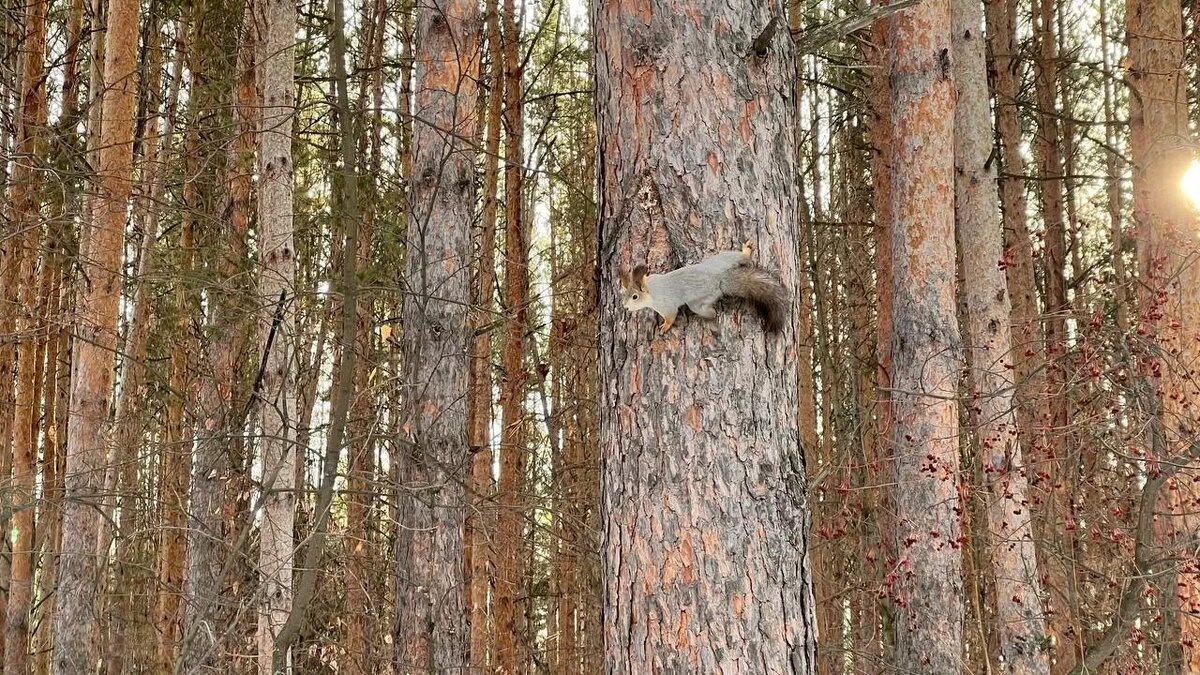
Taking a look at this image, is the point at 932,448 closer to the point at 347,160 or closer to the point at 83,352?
the point at 347,160

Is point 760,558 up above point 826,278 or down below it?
below

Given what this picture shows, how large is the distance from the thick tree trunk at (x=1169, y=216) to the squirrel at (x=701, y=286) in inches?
166

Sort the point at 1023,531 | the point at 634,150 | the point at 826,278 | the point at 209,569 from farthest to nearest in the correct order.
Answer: the point at 826,278 → the point at 209,569 → the point at 1023,531 → the point at 634,150

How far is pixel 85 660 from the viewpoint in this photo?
20.6 ft

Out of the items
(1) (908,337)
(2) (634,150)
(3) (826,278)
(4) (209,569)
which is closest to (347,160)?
(2) (634,150)

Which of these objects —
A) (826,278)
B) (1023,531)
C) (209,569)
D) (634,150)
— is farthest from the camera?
(826,278)

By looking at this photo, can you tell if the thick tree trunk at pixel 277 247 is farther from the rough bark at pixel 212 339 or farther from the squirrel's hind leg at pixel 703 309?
the squirrel's hind leg at pixel 703 309

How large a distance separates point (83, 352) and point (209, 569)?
194 centimetres

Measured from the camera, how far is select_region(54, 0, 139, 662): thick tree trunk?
5902mm

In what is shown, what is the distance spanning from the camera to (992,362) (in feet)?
21.0

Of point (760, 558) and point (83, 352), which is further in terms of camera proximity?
point (83, 352)

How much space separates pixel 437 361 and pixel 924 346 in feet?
9.84

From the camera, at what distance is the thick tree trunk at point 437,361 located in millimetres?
5707

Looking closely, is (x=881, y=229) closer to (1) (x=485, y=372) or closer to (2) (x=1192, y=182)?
(2) (x=1192, y=182)
